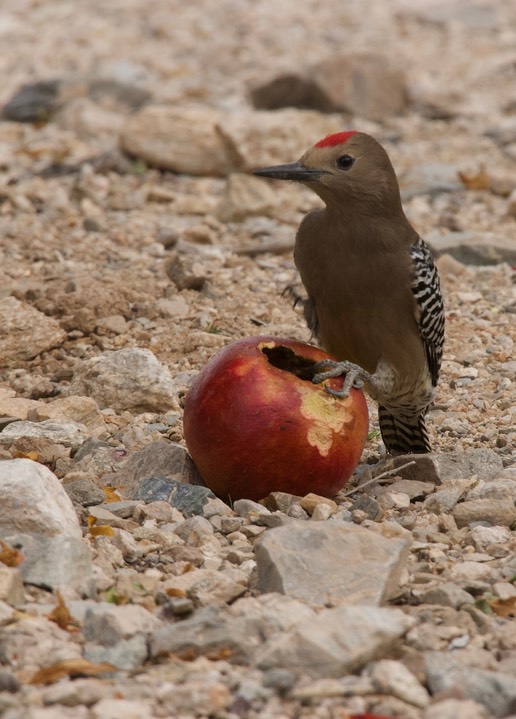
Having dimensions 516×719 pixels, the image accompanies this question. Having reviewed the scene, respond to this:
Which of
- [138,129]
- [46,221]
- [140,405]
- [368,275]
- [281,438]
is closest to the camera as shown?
[281,438]

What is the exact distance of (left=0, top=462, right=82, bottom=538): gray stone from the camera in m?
4.45

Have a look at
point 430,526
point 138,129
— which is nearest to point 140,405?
point 430,526

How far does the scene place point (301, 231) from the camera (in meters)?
6.30

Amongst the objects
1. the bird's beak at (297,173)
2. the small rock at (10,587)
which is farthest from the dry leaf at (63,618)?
the bird's beak at (297,173)

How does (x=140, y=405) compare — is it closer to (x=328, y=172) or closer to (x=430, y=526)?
(x=328, y=172)

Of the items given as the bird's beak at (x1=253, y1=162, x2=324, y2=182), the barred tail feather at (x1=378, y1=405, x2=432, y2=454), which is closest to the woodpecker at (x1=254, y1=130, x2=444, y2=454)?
the bird's beak at (x1=253, y1=162, x2=324, y2=182)

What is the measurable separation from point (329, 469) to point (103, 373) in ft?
6.01

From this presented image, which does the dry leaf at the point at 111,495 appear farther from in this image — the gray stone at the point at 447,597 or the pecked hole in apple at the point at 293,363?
the gray stone at the point at 447,597

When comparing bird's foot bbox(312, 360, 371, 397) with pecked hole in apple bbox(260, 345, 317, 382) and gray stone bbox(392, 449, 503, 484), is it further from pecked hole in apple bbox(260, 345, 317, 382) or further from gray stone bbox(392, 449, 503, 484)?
gray stone bbox(392, 449, 503, 484)

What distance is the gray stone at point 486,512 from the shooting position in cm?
507

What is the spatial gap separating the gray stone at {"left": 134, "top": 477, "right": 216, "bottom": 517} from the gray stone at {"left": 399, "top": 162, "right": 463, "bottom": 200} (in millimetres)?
5970

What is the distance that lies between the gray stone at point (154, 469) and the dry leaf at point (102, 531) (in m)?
0.62

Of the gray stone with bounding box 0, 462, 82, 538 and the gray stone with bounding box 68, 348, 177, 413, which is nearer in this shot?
the gray stone with bounding box 0, 462, 82, 538

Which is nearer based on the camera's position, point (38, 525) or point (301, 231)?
point (38, 525)
